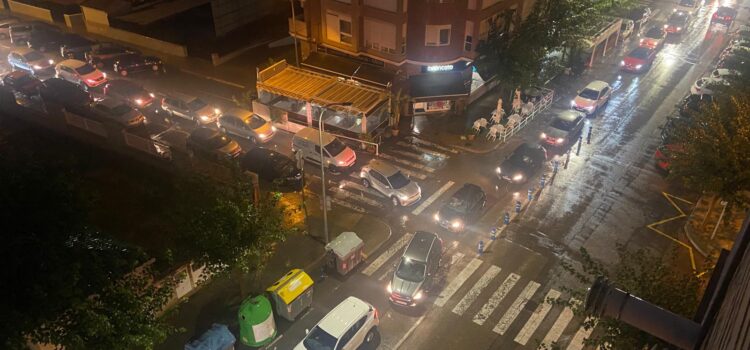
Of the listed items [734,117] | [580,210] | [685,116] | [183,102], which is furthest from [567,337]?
[183,102]

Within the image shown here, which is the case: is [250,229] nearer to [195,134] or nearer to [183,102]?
[195,134]

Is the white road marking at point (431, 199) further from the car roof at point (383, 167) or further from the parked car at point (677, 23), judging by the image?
the parked car at point (677, 23)

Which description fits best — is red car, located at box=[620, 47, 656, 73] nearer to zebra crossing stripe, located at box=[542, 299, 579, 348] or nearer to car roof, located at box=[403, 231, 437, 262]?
zebra crossing stripe, located at box=[542, 299, 579, 348]

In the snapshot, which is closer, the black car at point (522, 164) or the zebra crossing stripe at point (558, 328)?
the zebra crossing stripe at point (558, 328)

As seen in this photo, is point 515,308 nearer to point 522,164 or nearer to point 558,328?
point 558,328

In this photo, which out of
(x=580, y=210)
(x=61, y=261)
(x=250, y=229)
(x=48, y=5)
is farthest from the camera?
(x=48, y=5)

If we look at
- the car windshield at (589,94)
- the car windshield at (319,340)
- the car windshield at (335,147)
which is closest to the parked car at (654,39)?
the car windshield at (589,94)

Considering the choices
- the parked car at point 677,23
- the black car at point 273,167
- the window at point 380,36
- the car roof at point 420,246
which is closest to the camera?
the car roof at point 420,246
